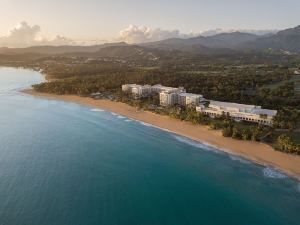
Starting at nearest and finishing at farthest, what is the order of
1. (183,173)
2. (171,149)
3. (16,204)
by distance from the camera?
(16,204) < (183,173) < (171,149)

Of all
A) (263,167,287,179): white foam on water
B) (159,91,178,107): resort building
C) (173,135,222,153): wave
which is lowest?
(173,135,222,153): wave

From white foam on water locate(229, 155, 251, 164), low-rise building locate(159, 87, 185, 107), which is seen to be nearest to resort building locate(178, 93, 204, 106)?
low-rise building locate(159, 87, 185, 107)

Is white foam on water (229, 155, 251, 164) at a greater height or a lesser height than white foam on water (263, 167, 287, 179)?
lesser

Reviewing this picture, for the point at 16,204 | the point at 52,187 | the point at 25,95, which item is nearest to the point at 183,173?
the point at 52,187

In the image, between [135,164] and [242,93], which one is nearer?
[135,164]

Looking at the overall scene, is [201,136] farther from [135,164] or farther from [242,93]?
[242,93]

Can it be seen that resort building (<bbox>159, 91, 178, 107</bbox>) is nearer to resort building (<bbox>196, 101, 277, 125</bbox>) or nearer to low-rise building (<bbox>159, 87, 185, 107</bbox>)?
low-rise building (<bbox>159, 87, 185, 107</bbox>)

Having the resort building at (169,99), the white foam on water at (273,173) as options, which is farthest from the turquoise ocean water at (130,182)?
the resort building at (169,99)
